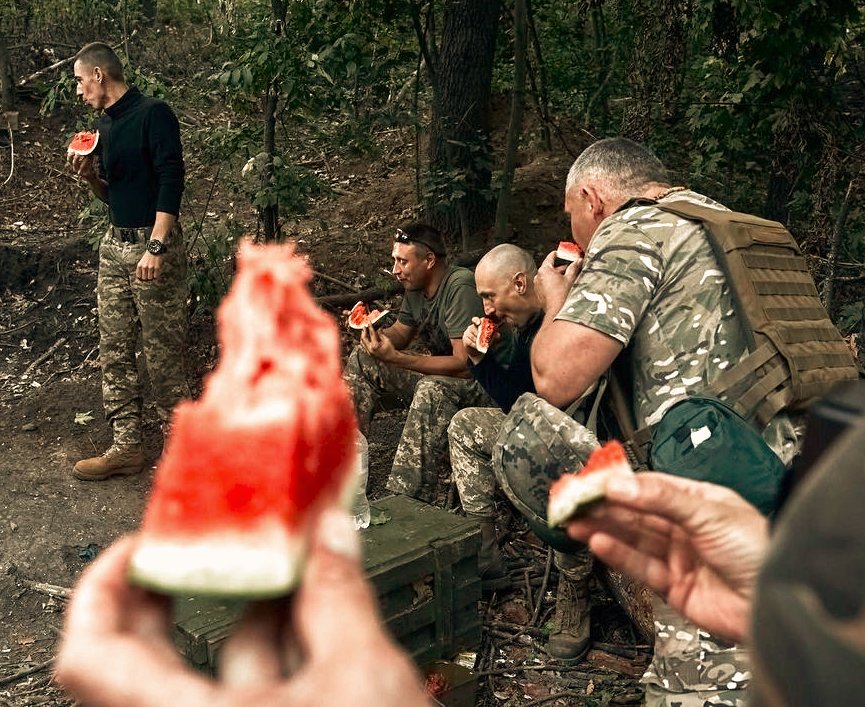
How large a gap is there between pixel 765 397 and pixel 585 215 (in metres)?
1.14

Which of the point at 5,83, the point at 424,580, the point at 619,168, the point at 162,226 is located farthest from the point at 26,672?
the point at 5,83

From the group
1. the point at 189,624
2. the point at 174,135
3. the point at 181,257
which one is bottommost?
the point at 189,624

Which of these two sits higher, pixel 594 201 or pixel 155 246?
pixel 594 201

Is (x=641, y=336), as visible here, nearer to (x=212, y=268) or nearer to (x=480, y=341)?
(x=480, y=341)

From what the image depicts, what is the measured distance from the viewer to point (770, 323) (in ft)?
11.6

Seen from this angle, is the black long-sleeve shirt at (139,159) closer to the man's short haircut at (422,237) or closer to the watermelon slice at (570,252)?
the man's short haircut at (422,237)

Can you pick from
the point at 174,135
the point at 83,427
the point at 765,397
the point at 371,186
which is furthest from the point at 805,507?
the point at 371,186

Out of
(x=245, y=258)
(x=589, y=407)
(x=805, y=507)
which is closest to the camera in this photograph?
(x=805, y=507)

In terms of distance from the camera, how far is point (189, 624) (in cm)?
377

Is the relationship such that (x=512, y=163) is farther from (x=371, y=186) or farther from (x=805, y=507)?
(x=805, y=507)

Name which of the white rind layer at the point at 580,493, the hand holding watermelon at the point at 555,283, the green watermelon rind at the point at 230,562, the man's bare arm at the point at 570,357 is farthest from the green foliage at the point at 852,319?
the green watermelon rind at the point at 230,562

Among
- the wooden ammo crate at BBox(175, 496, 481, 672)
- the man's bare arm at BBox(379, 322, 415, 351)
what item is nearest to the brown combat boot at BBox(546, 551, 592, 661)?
the wooden ammo crate at BBox(175, 496, 481, 672)

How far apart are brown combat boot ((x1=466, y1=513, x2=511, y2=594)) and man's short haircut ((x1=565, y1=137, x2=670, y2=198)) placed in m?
1.93

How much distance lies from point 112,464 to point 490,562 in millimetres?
2668
